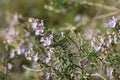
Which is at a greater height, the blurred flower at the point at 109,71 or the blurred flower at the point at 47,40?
the blurred flower at the point at 47,40

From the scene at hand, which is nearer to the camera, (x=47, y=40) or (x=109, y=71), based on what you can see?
(x=47, y=40)

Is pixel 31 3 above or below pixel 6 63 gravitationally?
above

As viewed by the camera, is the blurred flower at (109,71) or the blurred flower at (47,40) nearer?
the blurred flower at (47,40)

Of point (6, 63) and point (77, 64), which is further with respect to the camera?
point (6, 63)

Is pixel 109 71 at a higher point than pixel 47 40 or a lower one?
lower

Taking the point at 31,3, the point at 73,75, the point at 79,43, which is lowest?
the point at 73,75

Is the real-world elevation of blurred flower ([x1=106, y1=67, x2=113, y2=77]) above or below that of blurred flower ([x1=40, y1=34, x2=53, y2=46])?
below

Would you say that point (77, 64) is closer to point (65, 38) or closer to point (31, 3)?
point (65, 38)

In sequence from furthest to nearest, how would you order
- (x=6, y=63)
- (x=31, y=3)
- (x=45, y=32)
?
(x=31, y=3)
(x=6, y=63)
(x=45, y=32)

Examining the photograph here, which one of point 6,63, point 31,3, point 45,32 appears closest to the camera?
point 45,32

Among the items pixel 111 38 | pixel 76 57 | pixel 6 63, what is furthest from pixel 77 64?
pixel 6 63

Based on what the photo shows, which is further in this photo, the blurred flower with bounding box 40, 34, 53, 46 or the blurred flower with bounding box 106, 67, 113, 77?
the blurred flower with bounding box 106, 67, 113, 77
